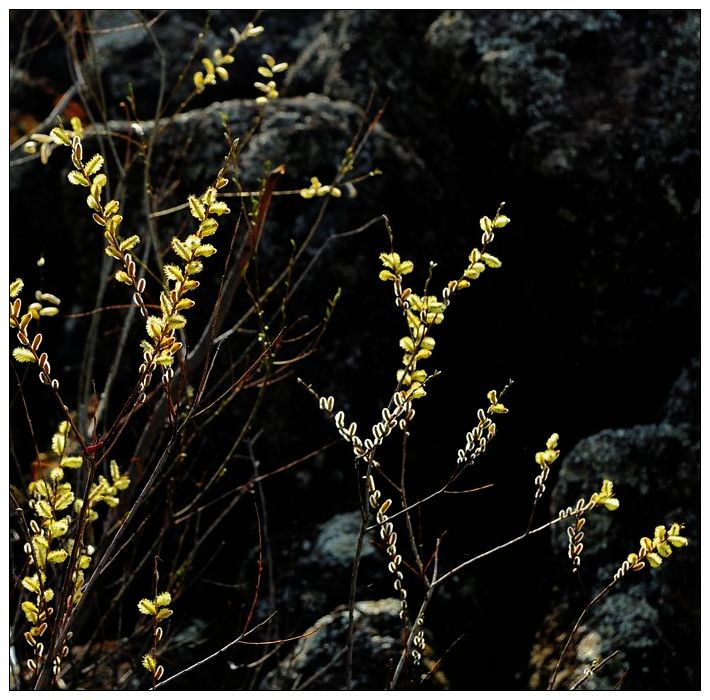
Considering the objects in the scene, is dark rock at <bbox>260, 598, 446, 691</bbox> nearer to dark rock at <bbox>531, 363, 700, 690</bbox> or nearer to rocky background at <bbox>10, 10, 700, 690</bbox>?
rocky background at <bbox>10, 10, 700, 690</bbox>

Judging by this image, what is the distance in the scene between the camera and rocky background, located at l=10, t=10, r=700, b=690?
2.49 meters

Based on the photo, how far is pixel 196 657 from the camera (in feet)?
8.21

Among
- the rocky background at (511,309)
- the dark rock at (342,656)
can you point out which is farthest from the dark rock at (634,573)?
the dark rock at (342,656)

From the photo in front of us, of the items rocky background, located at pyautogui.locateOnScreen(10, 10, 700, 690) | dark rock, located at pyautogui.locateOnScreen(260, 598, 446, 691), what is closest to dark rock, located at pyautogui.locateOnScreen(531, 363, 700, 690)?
rocky background, located at pyautogui.locateOnScreen(10, 10, 700, 690)

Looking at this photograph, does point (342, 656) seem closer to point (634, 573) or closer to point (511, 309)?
point (634, 573)

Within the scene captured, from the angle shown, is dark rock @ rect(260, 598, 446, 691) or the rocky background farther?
the rocky background

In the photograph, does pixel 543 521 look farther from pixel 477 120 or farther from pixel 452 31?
pixel 452 31

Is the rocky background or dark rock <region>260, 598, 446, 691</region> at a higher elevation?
the rocky background

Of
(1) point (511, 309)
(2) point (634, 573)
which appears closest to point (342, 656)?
(2) point (634, 573)

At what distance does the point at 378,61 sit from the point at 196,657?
258cm

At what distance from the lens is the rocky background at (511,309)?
98.0 inches

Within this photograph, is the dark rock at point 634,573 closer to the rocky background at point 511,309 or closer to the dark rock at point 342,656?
the rocky background at point 511,309

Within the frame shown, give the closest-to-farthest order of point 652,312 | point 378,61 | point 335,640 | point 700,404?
point 335,640 → point 700,404 → point 652,312 → point 378,61
